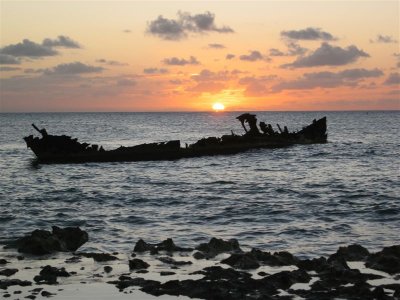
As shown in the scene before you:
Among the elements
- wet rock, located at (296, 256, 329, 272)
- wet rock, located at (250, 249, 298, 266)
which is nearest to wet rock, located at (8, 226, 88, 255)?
wet rock, located at (250, 249, 298, 266)

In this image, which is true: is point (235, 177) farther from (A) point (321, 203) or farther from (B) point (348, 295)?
(B) point (348, 295)

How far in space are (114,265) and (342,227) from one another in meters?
10.2

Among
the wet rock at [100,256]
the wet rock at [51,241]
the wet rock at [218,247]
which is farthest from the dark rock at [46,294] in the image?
the wet rock at [218,247]

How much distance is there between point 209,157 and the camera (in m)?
52.1

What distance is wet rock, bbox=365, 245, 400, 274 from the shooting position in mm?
14750

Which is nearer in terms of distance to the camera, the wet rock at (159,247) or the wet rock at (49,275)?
the wet rock at (49,275)

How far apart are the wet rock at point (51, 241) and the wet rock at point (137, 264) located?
342cm

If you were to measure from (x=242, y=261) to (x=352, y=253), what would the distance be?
12.1ft

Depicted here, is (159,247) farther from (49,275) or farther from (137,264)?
(49,275)

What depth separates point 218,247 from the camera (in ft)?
56.7

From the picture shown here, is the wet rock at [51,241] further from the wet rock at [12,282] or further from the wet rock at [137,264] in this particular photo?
the wet rock at [137,264]

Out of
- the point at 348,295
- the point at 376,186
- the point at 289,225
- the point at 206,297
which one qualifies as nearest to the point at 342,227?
the point at 289,225

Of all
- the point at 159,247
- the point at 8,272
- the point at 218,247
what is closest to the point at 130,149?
the point at 159,247

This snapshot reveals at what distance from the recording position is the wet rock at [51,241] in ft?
56.6
